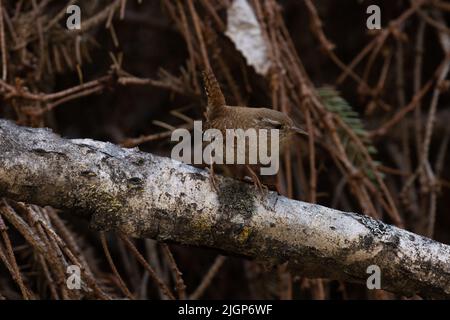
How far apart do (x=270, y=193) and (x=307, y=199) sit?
866 mm

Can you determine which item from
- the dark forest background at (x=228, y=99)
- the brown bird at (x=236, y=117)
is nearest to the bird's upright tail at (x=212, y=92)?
the brown bird at (x=236, y=117)

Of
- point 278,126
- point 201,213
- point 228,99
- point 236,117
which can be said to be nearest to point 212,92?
point 236,117

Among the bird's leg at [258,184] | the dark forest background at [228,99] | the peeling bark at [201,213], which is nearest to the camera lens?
the peeling bark at [201,213]

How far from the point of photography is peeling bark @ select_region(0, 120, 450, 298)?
144 centimetres

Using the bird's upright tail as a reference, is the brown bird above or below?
below

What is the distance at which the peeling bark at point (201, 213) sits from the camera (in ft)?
4.73

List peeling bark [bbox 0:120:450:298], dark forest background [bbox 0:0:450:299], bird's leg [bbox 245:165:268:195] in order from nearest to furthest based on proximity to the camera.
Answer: peeling bark [bbox 0:120:450:298] → bird's leg [bbox 245:165:268:195] → dark forest background [bbox 0:0:450:299]

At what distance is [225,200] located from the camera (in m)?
1.58

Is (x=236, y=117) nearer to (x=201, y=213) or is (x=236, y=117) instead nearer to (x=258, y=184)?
(x=258, y=184)

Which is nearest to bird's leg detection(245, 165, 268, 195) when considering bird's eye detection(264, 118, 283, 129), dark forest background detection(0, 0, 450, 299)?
bird's eye detection(264, 118, 283, 129)

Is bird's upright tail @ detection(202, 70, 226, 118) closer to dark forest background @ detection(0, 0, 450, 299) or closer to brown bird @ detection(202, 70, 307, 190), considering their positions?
brown bird @ detection(202, 70, 307, 190)

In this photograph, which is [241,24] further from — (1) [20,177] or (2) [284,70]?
(1) [20,177]

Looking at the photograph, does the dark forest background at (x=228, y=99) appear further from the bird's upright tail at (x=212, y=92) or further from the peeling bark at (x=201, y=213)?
the bird's upright tail at (x=212, y=92)
